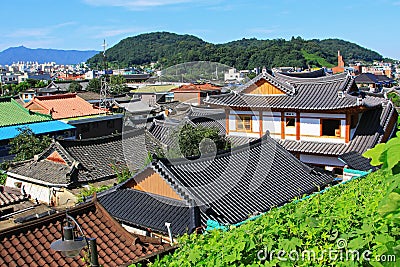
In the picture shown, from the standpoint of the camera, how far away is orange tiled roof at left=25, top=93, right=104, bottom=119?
2773cm

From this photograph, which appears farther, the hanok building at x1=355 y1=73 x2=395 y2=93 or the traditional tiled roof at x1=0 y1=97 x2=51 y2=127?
the hanok building at x1=355 y1=73 x2=395 y2=93

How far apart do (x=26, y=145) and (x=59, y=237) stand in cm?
1549

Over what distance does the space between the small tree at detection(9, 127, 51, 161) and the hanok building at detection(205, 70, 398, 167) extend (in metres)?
8.93

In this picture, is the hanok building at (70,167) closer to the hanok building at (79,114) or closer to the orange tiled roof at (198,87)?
the hanok building at (79,114)

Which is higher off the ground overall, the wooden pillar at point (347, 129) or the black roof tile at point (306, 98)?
the black roof tile at point (306, 98)

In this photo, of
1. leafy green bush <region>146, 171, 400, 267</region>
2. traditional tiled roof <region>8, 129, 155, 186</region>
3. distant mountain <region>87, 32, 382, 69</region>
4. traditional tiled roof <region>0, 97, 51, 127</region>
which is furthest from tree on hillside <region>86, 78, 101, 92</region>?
leafy green bush <region>146, 171, 400, 267</region>

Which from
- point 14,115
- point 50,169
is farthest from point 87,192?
point 14,115

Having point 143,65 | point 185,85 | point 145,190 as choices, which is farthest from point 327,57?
point 145,190

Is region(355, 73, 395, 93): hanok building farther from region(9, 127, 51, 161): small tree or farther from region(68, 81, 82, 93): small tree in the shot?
region(9, 127, 51, 161): small tree

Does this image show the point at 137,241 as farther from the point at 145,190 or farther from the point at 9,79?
the point at 9,79

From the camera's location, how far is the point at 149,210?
8609mm

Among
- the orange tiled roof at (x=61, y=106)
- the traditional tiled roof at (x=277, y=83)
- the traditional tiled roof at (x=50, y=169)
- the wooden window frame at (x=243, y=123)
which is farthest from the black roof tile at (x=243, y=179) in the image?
the orange tiled roof at (x=61, y=106)

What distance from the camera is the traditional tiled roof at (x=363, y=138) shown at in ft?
44.7
